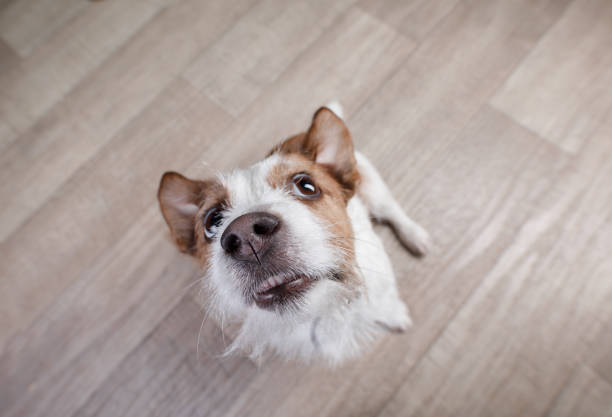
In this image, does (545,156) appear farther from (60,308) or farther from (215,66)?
(60,308)

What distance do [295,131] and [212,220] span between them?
3.21 ft

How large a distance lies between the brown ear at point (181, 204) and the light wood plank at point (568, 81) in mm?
1686

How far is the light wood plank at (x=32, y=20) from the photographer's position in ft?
7.89

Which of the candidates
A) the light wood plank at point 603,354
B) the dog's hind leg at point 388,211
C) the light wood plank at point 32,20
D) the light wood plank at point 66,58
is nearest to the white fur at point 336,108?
the dog's hind leg at point 388,211

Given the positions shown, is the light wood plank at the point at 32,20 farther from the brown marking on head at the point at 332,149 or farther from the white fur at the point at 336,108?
the brown marking on head at the point at 332,149

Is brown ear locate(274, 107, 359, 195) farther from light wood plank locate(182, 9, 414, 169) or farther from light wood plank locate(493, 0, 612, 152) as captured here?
light wood plank locate(493, 0, 612, 152)

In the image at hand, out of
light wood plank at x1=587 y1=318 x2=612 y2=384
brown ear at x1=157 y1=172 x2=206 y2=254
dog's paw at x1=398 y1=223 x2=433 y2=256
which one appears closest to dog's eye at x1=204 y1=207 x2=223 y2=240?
brown ear at x1=157 y1=172 x2=206 y2=254

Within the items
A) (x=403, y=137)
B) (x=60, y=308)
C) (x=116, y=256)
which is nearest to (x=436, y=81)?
(x=403, y=137)

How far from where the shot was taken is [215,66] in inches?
87.2

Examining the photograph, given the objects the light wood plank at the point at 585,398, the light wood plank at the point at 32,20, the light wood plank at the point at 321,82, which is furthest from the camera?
the light wood plank at the point at 32,20

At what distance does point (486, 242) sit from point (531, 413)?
0.75 meters

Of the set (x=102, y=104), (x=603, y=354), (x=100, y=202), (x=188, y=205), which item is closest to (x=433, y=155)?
(x=603, y=354)

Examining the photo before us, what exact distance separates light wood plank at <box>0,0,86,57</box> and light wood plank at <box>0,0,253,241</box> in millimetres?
505

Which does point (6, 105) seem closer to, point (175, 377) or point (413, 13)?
point (175, 377)
